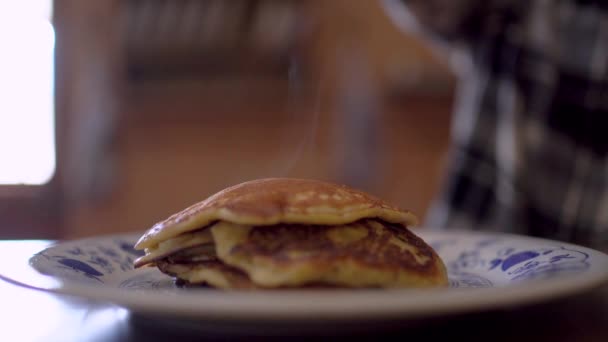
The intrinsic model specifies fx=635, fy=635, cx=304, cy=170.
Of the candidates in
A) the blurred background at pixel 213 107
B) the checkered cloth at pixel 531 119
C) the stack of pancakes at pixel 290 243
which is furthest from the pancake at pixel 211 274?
the blurred background at pixel 213 107

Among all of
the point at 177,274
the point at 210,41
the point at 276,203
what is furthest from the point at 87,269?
the point at 210,41

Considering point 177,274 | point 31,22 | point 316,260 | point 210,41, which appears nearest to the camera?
point 316,260

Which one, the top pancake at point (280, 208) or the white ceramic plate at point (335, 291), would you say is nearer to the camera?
the white ceramic plate at point (335, 291)

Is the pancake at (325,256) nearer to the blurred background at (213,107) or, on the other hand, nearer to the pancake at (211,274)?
the pancake at (211,274)

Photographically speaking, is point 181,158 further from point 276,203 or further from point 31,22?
point 276,203

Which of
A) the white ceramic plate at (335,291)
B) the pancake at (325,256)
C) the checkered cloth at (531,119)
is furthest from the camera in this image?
the checkered cloth at (531,119)

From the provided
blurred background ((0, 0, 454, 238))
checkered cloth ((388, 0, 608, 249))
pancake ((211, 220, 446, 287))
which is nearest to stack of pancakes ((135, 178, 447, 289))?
pancake ((211, 220, 446, 287))

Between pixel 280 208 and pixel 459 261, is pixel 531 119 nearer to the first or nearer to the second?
pixel 459 261
